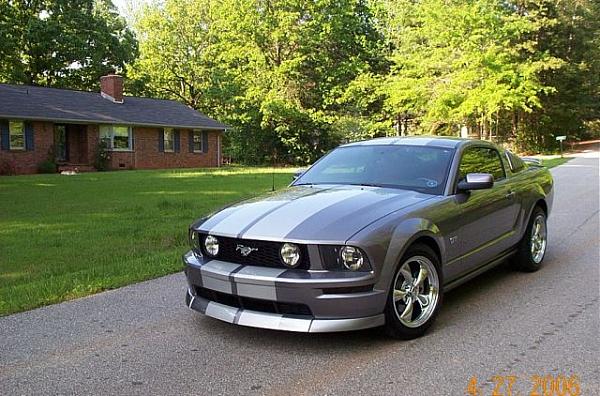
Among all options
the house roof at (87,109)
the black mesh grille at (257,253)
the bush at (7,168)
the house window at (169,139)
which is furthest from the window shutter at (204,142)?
the black mesh grille at (257,253)

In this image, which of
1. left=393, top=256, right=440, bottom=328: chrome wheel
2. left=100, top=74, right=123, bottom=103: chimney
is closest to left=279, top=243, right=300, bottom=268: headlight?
left=393, top=256, right=440, bottom=328: chrome wheel

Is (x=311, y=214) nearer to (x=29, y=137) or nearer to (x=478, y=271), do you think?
(x=478, y=271)

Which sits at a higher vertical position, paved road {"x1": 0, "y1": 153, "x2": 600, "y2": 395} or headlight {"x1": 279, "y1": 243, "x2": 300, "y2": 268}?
headlight {"x1": 279, "y1": 243, "x2": 300, "y2": 268}

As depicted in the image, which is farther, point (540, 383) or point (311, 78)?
point (311, 78)

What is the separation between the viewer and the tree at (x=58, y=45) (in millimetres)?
37906

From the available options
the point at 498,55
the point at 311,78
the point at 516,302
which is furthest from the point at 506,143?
the point at 516,302

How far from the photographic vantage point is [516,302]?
5.20 meters

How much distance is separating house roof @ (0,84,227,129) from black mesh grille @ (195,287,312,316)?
23732 mm

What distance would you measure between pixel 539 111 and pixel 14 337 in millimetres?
44587

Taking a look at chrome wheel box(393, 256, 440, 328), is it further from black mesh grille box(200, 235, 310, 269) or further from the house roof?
the house roof

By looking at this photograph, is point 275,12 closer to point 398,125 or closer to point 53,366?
point 398,125

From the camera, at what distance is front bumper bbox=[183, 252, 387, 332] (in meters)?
3.85

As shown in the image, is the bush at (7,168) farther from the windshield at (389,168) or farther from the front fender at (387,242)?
the front fender at (387,242)

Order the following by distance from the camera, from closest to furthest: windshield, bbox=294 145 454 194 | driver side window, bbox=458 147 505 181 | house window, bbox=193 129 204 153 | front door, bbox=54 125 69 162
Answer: windshield, bbox=294 145 454 194, driver side window, bbox=458 147 505 181, front door, bbox=54 125 69 162, house window, bbox=193 129 204 153
